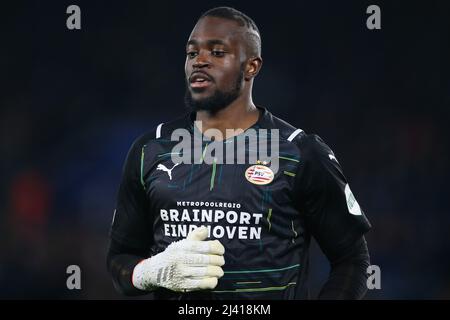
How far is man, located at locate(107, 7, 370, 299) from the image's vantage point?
2859 millimetres

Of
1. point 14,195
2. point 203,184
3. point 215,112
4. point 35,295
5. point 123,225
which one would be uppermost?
point 215,112

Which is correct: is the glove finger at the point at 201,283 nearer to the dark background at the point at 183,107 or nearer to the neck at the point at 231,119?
the neck at the point at 231,119

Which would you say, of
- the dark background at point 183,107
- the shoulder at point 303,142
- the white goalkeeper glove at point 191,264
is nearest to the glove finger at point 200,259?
the white goalkeeper glove at point 191,264

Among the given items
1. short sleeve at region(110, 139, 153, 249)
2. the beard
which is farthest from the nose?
short sleeve at region(110, 139, 153, 249)

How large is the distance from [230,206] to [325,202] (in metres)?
0.40

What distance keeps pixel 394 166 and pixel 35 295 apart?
3110mm

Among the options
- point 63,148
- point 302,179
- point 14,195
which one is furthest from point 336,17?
point 302,179

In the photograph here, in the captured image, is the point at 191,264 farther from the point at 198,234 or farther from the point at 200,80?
the point at 200,80

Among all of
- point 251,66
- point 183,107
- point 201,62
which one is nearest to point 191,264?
point 201,62

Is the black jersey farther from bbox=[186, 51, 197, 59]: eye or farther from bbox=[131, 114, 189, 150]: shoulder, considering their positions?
bbox=[186, 51, 197, 59]: eye

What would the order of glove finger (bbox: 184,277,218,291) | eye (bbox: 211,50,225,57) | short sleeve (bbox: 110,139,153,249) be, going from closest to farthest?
1. glove finger (bbox: 184,277,218,291)
2. eye (bbox: 211,50,225,57)
3. short sleeve (bbox: 110,139,153,249)

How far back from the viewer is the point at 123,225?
3.20 meters

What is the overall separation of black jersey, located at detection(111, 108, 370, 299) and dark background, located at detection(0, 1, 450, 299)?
2.91m

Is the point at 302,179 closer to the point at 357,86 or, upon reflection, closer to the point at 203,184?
the point at 203,184
